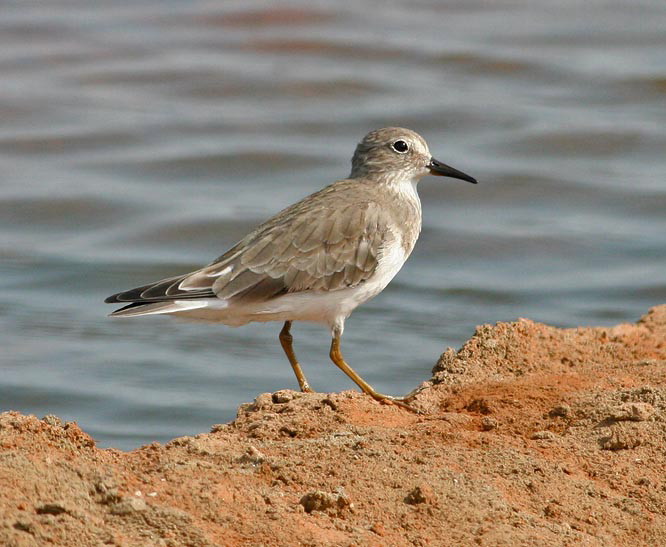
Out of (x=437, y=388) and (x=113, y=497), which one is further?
(x=437, y=388)

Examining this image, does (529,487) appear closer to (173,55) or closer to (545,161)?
(545,161)

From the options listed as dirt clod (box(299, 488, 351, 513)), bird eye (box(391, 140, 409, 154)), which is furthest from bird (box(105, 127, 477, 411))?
dirt clod (box(299, 488, 351, 513))

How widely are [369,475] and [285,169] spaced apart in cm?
926

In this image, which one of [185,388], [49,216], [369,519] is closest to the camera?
[369,519]

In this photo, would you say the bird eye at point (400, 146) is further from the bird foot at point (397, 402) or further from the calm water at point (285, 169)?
the bird foot at point (397, 402)

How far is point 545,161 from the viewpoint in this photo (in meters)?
14.2

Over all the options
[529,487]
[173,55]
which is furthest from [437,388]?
[173,55]

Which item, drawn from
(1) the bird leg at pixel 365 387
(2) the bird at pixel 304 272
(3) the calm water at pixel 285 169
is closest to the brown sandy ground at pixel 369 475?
(1) the bird leg at pixel 365 387

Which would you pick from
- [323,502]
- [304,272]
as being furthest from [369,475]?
[304,272]

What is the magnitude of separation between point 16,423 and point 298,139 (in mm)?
10225

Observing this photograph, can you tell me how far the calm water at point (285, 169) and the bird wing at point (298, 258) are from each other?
4.83 ft

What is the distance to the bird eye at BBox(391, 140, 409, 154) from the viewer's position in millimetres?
8117

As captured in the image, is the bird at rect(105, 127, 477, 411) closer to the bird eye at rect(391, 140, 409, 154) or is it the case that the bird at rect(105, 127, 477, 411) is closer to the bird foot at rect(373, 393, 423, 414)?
the bird foot at rect(373, 393, 423, 414)

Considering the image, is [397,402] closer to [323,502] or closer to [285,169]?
[323,502]
